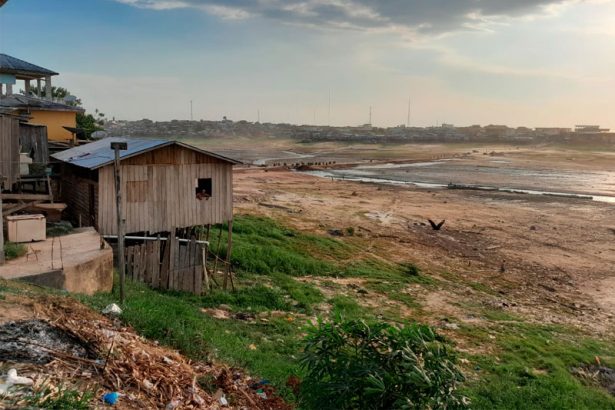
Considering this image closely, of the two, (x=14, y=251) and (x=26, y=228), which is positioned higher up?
(x=26, y=228)

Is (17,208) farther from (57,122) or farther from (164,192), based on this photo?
(57,122)

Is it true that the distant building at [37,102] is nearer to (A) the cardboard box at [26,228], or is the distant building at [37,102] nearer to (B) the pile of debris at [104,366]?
(A) the cardboard box at [26,228]

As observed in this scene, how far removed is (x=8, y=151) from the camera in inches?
519

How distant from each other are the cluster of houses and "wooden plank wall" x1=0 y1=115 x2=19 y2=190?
0.03 m

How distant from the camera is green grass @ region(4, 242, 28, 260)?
1213 cm

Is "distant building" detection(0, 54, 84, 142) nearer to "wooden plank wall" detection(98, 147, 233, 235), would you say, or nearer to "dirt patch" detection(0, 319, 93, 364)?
"wooden plank wall" detection(98, 147, 233, 235)

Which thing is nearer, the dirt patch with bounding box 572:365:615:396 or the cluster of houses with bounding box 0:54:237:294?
the dirt patch with bounding box 572:365:615:396

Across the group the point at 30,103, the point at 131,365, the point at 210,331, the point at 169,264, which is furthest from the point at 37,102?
the point at 131,365

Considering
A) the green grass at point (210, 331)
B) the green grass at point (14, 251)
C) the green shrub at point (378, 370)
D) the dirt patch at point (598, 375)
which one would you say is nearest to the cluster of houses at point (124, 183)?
the green grass at point (14, 251)

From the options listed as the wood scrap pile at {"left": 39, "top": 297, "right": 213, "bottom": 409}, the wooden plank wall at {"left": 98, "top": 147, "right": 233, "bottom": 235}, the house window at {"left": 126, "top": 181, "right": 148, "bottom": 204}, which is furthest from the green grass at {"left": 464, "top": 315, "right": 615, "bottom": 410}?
the house window at {"left": 126, "top": 181, "right": 148, "bottom": 204}

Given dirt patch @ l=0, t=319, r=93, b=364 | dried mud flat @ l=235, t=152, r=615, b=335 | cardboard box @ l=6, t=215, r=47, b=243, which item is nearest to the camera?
dirt patch @ l=0, t=319, r=93, b=364

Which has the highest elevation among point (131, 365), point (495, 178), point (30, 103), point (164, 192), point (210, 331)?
point (30, 103)

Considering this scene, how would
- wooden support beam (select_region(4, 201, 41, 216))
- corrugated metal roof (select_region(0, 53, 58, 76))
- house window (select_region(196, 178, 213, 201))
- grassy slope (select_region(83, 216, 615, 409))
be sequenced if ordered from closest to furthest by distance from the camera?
grassy slope (select_region(83, 216, 615, 409)) < wooden support beam (select_region(4, 201, 41, 216)) < house window (select_region(196, 178, 213, 201)) < corrugated metal roof (select_region(0, 53, 58, 76))

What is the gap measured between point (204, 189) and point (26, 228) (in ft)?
18.3
